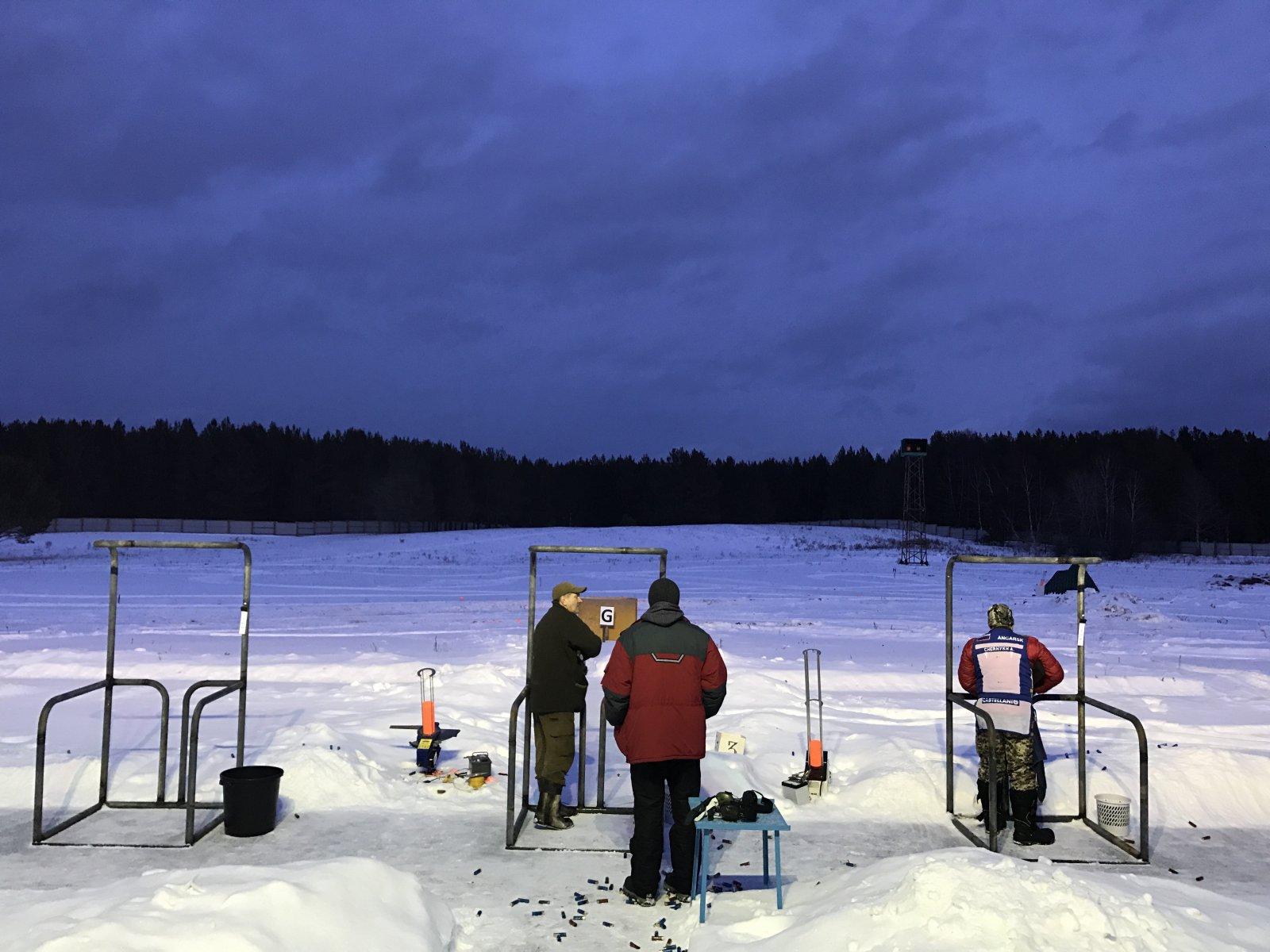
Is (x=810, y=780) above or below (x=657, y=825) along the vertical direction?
below

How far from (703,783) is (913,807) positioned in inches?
77.8

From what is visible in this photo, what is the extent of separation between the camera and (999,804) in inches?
332

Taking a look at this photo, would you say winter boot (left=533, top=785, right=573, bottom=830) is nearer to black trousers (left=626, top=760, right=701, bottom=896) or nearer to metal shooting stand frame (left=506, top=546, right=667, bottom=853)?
metal shooting stand frame (left=506, top=546, right=667, bottom=853)

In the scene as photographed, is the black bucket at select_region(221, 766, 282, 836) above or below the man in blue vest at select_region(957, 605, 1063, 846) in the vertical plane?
below

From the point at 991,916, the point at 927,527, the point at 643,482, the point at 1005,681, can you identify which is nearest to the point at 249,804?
the point at 991,916

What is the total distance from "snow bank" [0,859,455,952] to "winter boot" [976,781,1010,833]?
5.01 meters

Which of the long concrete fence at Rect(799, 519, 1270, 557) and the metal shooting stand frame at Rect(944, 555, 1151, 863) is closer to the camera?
the metal shooting stand frame at Rect(944, 555, 1151, 863)

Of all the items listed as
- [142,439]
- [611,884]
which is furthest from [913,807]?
[142,439]

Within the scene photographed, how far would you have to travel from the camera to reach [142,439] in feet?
315

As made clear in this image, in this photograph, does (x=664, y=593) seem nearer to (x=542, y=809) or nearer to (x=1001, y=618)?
(x=542, y=809)

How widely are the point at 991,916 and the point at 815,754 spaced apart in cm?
386

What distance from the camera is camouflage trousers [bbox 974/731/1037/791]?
8141 millimetres

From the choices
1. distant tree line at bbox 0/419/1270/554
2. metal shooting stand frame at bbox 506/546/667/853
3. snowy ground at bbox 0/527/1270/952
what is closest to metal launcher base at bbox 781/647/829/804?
snowy ground at bbox 0/527/1270/952

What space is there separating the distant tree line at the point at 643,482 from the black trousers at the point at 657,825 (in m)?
69.2
